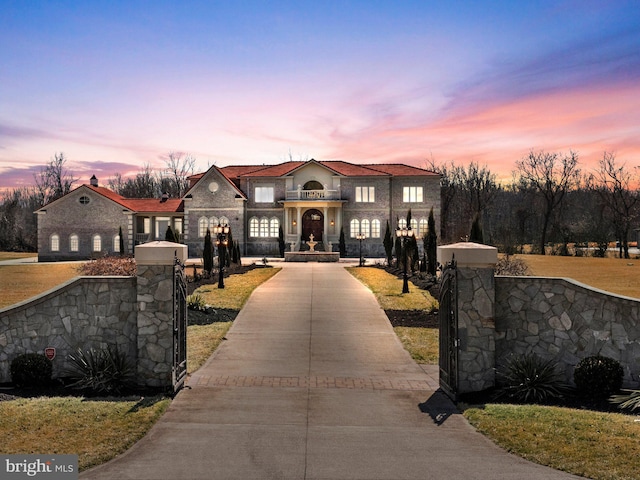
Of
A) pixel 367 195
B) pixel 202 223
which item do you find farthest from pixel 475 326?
pixel 202 223

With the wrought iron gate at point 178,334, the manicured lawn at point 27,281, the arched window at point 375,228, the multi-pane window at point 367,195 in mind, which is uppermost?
the multi-pane window at point 367,195

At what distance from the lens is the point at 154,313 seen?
9578 mm

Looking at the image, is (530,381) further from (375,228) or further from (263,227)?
(263,227)

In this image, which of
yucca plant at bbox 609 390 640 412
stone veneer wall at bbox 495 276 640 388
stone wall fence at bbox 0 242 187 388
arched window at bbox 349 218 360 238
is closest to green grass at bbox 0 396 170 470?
stone wall fence at bbox 0 242 187 388

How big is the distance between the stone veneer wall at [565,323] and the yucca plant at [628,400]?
0.41 m

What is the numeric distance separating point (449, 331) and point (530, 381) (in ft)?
5.21

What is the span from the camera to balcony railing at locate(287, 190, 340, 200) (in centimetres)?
4656

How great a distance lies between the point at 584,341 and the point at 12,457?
355 inches

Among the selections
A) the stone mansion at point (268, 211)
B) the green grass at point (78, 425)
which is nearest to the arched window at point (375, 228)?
the stone mansion at point (268, 211)

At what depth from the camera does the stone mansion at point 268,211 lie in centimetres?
4678

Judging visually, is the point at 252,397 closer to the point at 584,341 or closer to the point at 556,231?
the point at 584,341

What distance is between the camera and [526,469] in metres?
6.45

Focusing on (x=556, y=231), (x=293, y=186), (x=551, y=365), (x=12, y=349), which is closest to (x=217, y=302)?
(x=12, y=349)

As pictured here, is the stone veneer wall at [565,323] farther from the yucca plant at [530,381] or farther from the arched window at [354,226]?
the arched window at [354,226]
